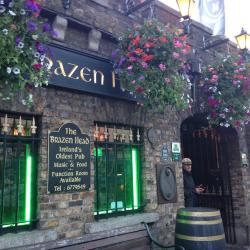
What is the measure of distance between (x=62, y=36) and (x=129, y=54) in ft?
3.30

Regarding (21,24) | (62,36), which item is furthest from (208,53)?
(21,24)

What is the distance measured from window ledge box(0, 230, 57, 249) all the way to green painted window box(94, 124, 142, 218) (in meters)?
0.89

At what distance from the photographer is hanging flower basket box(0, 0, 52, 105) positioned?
302 cm

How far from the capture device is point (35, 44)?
333 cm

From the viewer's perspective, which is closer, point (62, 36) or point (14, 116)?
point (14, 116)

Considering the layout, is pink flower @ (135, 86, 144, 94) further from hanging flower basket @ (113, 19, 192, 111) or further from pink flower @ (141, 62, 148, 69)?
pink flower @ (141, 62, 148, 69)

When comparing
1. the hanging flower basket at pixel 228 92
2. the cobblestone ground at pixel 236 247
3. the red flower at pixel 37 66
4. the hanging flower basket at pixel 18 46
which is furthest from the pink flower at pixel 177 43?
the cobblestone ground at pixel 236 247

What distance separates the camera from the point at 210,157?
313 inches

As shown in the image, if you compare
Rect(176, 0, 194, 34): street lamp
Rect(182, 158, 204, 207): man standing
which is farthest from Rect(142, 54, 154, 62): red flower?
Rect(182, 158, 204, 207): man standing

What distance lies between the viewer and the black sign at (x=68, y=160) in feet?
13.7

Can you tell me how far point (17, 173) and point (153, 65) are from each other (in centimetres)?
249

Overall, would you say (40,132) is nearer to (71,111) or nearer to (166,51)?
(71,111)

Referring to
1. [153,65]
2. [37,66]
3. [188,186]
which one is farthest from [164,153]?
[37,66]

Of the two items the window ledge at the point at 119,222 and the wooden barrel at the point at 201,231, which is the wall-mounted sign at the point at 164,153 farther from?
the wooden barrel at the point at 201,231
